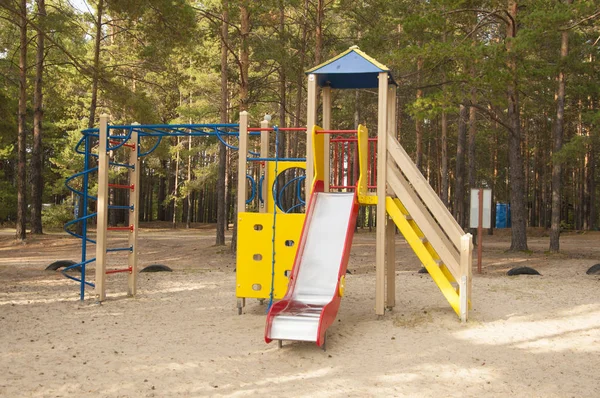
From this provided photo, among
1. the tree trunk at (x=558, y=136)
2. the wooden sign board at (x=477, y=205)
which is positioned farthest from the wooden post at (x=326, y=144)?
the tree trunk at (x=558, y=136)

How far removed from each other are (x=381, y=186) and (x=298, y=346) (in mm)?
2408

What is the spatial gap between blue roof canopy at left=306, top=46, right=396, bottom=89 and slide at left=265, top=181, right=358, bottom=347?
1.45 m

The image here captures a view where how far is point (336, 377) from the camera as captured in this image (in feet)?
16.9

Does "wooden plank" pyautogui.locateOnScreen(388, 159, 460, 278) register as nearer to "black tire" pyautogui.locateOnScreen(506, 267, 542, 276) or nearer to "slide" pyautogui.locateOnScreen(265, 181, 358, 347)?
"slide" pyautogui.locateOnScreen(265, 181, 358, 347)

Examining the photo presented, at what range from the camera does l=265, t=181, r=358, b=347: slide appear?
597 cm

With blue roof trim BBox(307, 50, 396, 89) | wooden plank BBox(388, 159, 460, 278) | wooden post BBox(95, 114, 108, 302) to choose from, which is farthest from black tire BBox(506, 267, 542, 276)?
wooden post BBox(95, 114, 108, 302)

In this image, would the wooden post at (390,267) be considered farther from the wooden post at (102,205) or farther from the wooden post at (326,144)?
the wooden post at (102,205)

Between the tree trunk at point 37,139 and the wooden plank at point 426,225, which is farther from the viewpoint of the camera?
the tree trunk at point 37,139

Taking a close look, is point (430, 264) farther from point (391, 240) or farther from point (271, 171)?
point (271, 171)

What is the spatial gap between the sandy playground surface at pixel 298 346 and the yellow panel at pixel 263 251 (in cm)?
43

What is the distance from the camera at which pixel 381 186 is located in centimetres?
757

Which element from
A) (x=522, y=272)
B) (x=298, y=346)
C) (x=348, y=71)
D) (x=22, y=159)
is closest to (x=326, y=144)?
(x=348, y=71)

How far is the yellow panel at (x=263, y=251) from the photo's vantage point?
302 inches

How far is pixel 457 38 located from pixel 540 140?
17.7m
